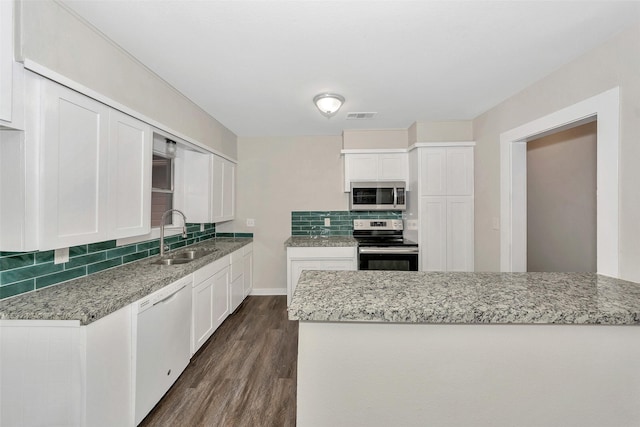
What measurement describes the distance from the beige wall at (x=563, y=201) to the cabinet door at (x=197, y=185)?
13.9 ft

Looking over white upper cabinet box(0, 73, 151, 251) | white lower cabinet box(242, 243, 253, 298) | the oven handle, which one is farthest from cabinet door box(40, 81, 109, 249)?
the oven handle

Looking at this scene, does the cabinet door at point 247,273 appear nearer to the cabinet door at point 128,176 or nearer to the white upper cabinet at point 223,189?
the white upper cabinet at point 223,189

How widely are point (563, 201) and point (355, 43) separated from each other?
3.31m

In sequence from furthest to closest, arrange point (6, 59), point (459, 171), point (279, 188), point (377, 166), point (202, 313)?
point (279, 188) < point (377, 166) < point (459, 171) < point (202, 313) < point (6, 59)

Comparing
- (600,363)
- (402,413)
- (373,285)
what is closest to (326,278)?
(373,285)

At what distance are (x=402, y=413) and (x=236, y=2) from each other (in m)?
1.96

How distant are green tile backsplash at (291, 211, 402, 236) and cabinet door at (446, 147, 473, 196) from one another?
1.01 metres

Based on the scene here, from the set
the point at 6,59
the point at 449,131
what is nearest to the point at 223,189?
the point at 6,59

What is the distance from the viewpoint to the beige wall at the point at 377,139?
3.73m

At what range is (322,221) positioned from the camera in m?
4.07

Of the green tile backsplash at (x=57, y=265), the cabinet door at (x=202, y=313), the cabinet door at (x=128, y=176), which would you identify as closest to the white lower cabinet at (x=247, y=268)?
the cabinet door at (x=202, y=313)

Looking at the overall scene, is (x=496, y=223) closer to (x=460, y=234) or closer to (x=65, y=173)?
(x=460, y=234)

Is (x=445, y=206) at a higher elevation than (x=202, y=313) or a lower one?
higher

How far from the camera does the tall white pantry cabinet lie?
10.8ft
